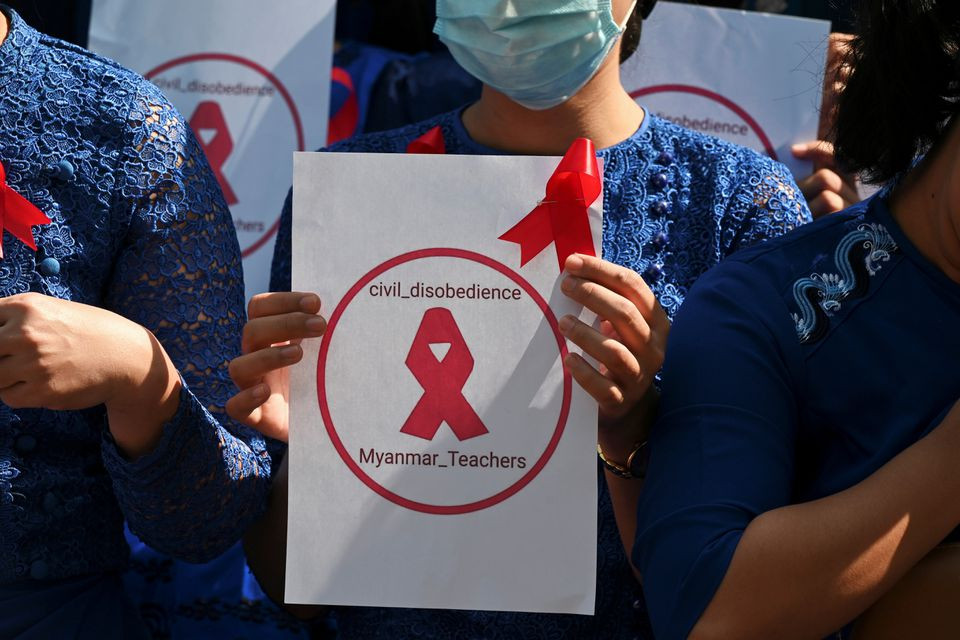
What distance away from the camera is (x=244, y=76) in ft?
9.17

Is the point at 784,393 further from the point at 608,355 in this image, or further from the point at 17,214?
the point at 17,214

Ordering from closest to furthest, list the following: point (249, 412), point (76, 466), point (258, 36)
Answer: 1. point (249, 412)
2. point (76, 466)
3. point (258, 36)

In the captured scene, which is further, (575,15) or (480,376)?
(575,15)

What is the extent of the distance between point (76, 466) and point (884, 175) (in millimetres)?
1127

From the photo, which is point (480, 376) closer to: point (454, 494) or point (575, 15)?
point (454, 494)

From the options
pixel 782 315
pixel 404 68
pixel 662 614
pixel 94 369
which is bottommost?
pixel 404 68

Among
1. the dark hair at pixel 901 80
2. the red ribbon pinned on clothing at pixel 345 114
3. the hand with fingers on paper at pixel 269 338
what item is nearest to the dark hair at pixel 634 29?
the dark hair at pixel 901 80

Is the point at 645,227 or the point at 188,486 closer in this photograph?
the point at 188,486

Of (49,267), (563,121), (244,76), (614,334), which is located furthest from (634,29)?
(244,76)

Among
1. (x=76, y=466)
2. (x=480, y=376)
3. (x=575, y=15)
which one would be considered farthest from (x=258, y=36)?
(x=480, y=376)

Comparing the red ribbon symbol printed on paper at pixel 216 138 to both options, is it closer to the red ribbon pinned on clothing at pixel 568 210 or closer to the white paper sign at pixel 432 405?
the white paper sign at pixel 432 405

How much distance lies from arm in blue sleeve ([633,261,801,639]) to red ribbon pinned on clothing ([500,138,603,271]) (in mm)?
167

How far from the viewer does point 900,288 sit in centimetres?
138

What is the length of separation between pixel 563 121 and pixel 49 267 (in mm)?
803
